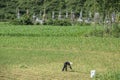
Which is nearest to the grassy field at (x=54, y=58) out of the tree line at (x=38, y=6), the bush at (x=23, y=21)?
the bush at (x=23, y=21)

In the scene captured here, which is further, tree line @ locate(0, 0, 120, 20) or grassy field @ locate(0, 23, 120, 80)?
tree line @ locate(0, 0, 120, 20)

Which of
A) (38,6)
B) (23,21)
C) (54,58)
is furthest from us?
(38,6)

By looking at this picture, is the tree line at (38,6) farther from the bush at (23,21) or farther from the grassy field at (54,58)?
the grassy field at (54,58)

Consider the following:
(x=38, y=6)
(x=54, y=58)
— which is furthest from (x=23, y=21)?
(x=54, y=58)

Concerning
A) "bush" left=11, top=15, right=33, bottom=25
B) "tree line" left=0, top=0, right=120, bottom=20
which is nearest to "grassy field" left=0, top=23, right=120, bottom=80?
"bush" left=11, top=15, right=33, bottom=25

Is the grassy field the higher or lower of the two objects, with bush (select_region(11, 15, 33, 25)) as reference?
higher

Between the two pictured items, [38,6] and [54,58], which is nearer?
[54,58]

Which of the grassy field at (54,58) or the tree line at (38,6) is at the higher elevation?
the grassy field at (54,58)

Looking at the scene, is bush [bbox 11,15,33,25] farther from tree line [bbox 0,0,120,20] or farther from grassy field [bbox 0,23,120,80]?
grassy field [bbox 0,23,120,80]

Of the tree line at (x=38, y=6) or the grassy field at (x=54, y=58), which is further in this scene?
the tree line at (x=38, y=6)

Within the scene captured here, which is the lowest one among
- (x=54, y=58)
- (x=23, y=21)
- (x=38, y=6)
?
(x=23, y=21)

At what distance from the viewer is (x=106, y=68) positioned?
13086mm

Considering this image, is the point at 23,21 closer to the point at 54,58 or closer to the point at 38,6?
the point at 38,6

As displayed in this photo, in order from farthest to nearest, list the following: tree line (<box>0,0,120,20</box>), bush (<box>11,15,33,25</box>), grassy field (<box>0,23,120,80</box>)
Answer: tree line (<box>0,0,120,20</box>) → bush (<box>11,15,33,25</box>) → grassy field (<box>0,23,120,80</box>)
